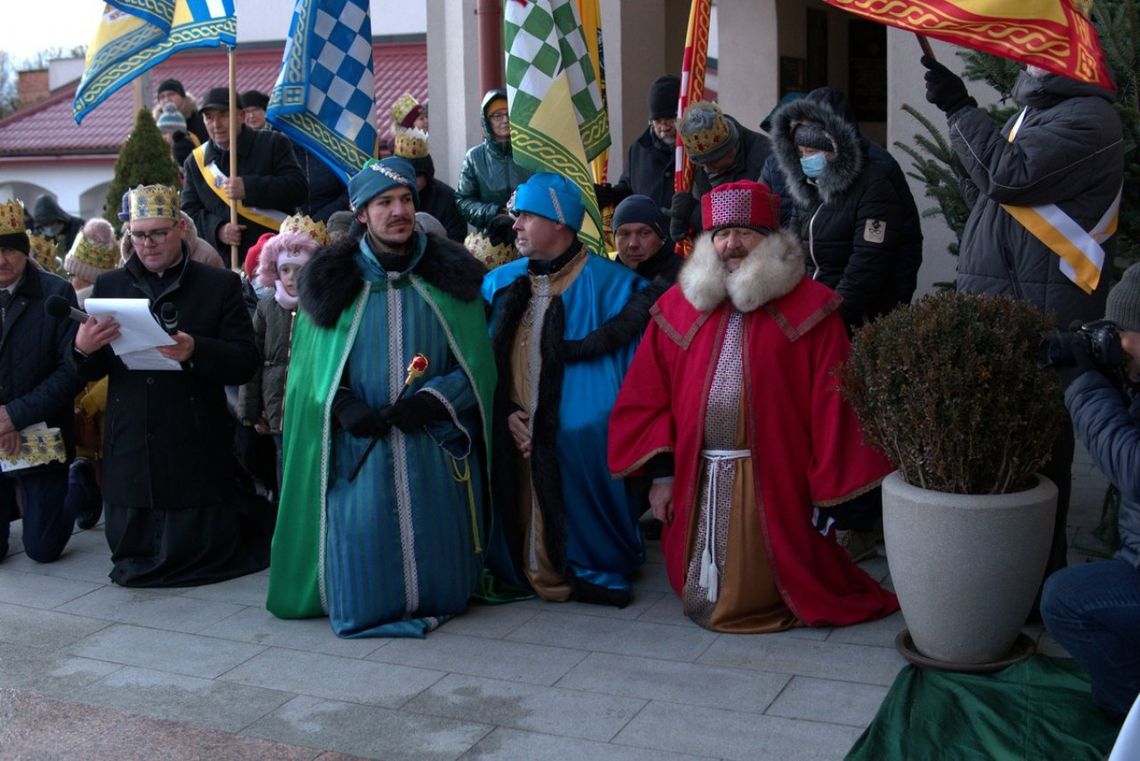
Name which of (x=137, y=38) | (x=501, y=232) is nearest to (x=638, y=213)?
(x=501, y=232)

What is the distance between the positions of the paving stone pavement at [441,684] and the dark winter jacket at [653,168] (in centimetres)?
326

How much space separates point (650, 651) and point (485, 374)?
143 centimetres

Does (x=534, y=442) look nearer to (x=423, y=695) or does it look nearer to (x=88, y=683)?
(x=423, y=695)

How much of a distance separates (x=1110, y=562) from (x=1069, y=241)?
140 centimetres

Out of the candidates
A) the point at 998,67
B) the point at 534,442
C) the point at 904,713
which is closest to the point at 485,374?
the point at 534,442

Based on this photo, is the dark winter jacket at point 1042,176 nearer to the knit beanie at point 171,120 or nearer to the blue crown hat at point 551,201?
the blue crown hat at point 551,201

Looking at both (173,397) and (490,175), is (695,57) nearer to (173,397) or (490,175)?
(490,175)

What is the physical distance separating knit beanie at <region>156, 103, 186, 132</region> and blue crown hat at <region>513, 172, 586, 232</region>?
599cm

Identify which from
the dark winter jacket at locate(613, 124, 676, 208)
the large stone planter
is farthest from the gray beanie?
the dark winter jacket at locate(613, 124, 676, 208)

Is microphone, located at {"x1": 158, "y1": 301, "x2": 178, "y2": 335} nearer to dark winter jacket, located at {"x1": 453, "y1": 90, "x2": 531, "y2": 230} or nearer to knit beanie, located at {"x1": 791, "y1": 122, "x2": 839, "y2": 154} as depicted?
dark winter jacket, located at {"x1": 453, "y1": 90, "x2": 531, "y2": 230}

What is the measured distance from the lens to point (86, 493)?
792 cm

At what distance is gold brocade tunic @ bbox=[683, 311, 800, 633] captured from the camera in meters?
5.64

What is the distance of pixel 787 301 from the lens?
5648 millimetres

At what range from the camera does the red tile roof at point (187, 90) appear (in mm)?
26281
